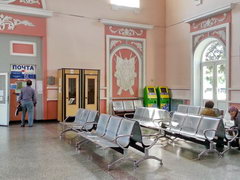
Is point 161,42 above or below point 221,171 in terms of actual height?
A: above

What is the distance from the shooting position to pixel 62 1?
9383mm

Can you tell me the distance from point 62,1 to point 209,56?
5.76 metres

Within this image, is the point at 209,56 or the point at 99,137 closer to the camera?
the point at 99,137

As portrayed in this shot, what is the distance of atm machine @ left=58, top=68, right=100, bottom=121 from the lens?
8.89 metres

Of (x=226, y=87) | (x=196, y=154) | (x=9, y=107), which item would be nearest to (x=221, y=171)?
(x=196, y=154)

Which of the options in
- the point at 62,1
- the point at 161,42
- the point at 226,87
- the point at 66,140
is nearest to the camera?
the point at 66,140

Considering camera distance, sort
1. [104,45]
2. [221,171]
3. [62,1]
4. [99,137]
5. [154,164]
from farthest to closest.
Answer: [104,45] < [62,1] < [99,137] < [154,164] < [221,171]

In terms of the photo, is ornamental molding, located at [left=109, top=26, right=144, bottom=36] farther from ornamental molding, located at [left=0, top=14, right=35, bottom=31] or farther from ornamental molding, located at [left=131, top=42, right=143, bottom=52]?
ornamental molding, located at [left=0, top=14, right=35, bottom=31]

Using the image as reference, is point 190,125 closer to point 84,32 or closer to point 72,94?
point 72,94

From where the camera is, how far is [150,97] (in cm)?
Answer: 1063

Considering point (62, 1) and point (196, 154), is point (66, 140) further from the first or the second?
point (62, 1)

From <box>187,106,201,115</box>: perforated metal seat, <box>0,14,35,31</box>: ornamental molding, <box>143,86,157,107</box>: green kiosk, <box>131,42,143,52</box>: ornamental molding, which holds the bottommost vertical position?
<box>187,106,201,115</box>: perforated metal seat

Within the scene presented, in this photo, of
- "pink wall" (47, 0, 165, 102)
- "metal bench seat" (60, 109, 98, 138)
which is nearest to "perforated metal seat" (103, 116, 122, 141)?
"metal bench seat" (60, 109, 98, 138)

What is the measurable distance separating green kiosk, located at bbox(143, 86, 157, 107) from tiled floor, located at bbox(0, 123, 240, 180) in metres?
4.75
